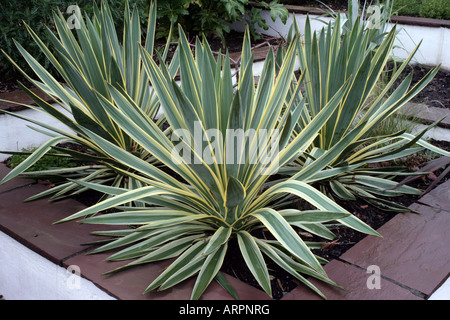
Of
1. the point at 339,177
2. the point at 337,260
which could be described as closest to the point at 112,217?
the point at 337,260

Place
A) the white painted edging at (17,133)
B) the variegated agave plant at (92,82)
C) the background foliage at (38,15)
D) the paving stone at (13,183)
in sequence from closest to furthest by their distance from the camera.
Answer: the variegated agave plant at (92,82) < the paving stone at (13,183) < the white painted edging at (17,133) < the background foliage at (38,15)

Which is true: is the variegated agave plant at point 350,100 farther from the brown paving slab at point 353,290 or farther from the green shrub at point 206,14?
the green shrub at point 206,14

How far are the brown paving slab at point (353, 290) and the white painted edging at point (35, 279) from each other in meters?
0.66

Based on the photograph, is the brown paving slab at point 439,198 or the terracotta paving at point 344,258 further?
the brown paving slab at point 439,198

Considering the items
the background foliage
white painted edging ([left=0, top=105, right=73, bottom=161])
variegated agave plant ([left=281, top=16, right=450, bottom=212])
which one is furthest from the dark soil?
white painted edging ([left=0, top=105, right=73, bottom=161])

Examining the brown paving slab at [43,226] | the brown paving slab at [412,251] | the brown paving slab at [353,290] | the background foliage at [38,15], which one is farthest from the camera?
the background foliage at [38,15]

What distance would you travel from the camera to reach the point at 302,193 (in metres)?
1.52

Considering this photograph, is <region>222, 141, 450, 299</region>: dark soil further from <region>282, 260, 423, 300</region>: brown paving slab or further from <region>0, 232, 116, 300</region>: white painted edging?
<region>0, 232, 116, 300</region>: white painted edging

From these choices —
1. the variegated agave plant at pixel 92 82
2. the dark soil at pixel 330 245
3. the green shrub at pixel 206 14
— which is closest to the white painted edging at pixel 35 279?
Answer: the variegated agave plant at pixel 92 82

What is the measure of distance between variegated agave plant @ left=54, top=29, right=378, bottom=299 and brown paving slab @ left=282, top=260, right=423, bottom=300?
37 mm

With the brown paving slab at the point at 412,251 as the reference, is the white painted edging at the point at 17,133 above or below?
above

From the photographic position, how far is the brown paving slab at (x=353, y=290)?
5.06 ft

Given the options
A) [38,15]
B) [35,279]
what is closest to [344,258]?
[35,279]

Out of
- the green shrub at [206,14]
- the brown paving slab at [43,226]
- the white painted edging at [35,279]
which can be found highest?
the green shrub at [206,14]
